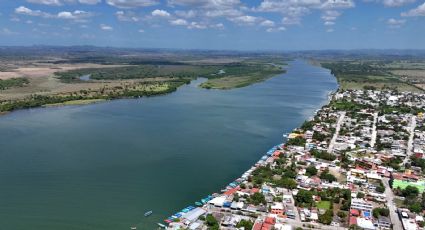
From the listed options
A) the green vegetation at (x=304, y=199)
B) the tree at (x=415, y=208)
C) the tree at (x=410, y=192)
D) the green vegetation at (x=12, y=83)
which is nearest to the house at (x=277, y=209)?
the green vegetation at (x=304, y=199)

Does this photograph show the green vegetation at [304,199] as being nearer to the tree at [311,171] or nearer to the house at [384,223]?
the house at [384,223]

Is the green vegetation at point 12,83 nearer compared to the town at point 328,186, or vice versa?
the town at point 328,186

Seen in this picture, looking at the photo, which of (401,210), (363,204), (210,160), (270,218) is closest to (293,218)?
(270,218)

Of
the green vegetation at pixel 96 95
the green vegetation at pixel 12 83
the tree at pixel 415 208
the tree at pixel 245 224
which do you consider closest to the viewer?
the tree at pixel 245 224

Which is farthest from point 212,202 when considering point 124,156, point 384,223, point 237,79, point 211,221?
point 237,79

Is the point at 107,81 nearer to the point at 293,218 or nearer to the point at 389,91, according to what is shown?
the point at 389,91

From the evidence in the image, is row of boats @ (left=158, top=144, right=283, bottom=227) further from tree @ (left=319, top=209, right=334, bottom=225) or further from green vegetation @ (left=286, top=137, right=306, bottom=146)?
tree @ (left=319, top=209, right=334, bottom=225)
